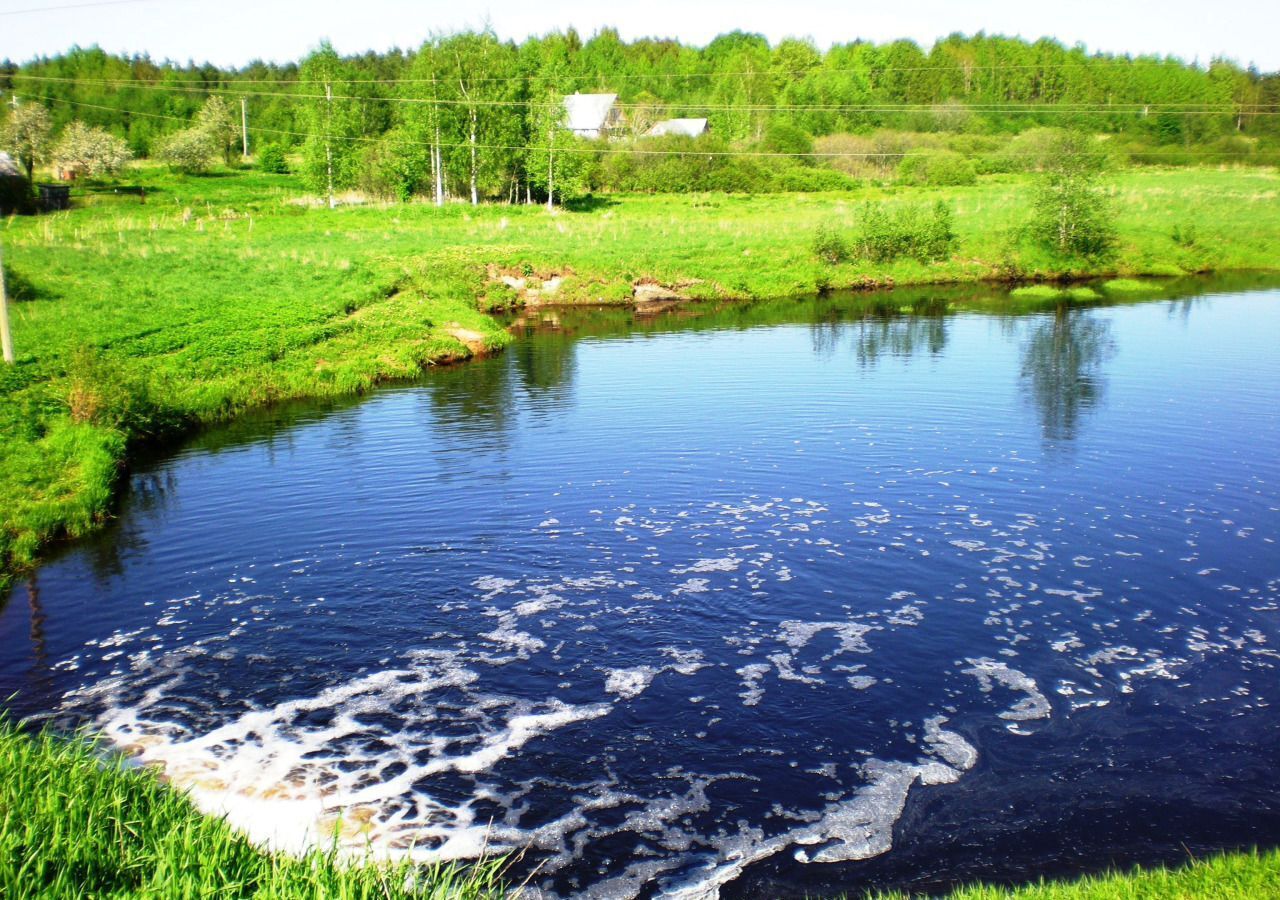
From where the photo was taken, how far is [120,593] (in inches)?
679

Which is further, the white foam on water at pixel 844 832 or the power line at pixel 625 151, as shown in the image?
the power line at pixel 625 151

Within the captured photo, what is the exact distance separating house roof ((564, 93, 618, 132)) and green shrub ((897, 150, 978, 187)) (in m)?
33.1

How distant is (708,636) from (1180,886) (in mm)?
7584

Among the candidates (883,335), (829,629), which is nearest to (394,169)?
(883,335)

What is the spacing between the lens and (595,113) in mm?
109312

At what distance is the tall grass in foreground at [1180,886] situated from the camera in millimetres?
8164

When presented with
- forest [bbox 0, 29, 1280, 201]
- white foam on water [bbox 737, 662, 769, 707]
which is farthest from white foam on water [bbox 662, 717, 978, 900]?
forest [bbox 0, 29, 1280, 201]

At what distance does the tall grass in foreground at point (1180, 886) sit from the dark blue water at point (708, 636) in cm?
101

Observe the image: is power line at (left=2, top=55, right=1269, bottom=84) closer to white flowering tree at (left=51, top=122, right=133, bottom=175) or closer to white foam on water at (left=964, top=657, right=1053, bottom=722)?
white flowering tree at (left=51, top=122, right=133, bottom=175)

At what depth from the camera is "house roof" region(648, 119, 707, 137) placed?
106m

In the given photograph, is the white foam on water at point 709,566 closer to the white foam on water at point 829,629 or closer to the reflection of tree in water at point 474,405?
the white foam on water at point 829,629

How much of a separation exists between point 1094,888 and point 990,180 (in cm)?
8787

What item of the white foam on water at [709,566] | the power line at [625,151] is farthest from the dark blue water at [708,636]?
the power line at [625,151]

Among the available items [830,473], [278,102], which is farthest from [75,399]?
[278,102]
